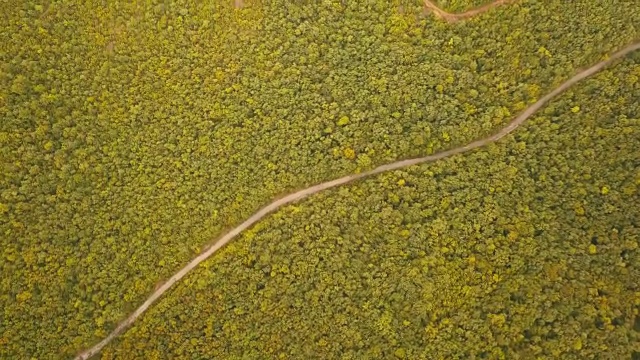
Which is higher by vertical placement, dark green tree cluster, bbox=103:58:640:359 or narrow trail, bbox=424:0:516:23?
narrow trail, bbox=424:0:516:23

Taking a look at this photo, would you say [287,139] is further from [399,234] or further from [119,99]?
[119,99]

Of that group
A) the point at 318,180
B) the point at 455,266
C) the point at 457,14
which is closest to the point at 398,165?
the point at 318,180

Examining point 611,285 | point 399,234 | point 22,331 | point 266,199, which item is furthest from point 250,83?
point 611,285

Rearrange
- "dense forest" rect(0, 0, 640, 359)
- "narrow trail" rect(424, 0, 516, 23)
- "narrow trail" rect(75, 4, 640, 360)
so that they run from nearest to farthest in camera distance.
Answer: "dense forest" rect(0, 0, 640, 359) < "narrow trail" rect(75, 4, 640, 360) < "narrow trail" rect(424, 0, 516, 23)

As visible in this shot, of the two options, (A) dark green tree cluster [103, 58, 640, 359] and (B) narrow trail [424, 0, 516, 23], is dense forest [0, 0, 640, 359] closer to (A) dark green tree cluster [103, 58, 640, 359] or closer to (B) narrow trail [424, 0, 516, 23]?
(A) dark green tree cluster [103, 58, 640, 359]

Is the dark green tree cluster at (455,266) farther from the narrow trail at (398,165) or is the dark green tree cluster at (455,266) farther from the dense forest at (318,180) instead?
the narrow trail at (398,165)

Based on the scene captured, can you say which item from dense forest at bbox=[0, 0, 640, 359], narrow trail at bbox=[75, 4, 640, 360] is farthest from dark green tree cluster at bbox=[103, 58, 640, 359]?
narrow trail at bbox=[75, 4, 640, 360]

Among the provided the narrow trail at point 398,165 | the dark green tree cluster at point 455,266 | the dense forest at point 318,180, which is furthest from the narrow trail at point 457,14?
the dark green tree cluster at point 455,266
